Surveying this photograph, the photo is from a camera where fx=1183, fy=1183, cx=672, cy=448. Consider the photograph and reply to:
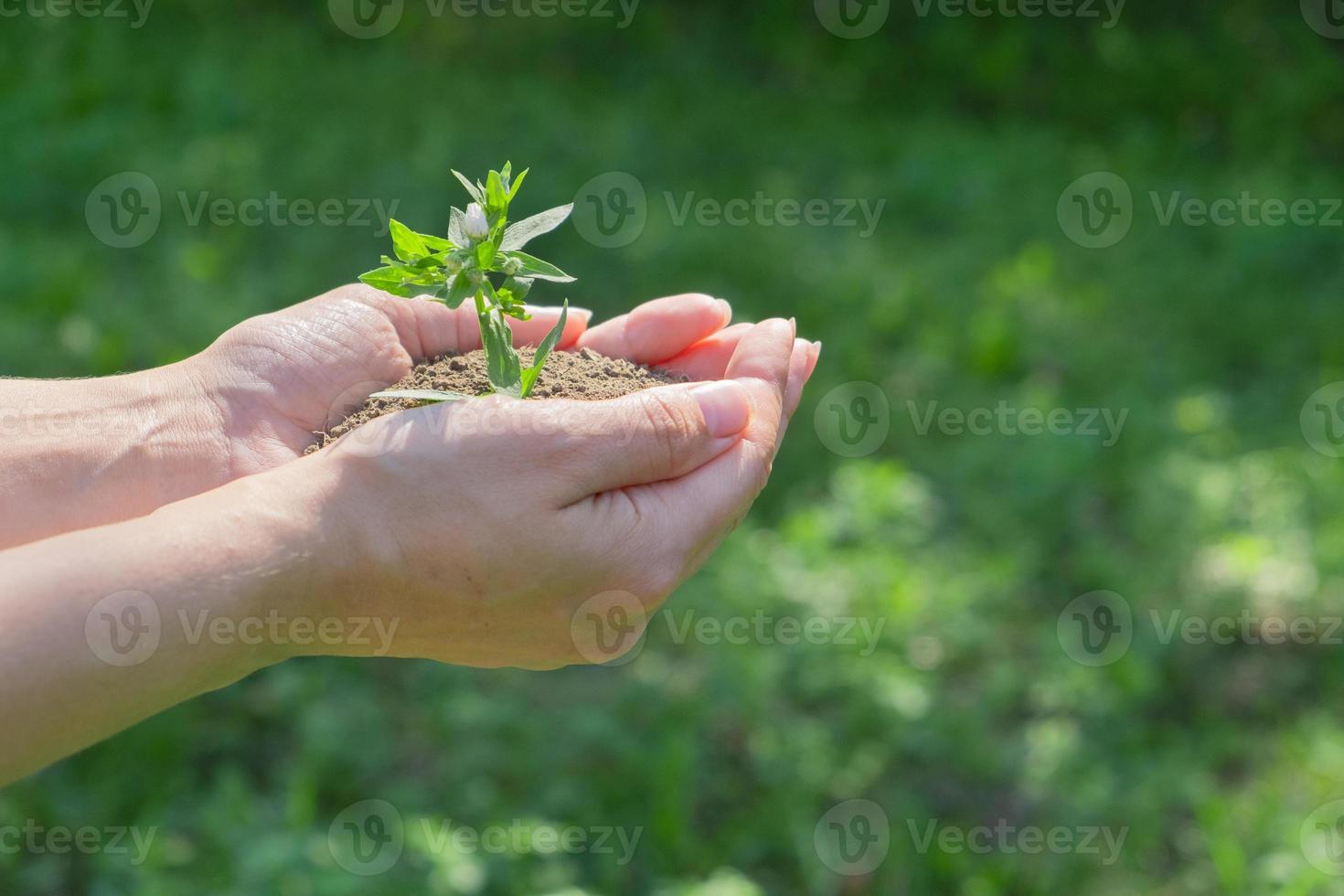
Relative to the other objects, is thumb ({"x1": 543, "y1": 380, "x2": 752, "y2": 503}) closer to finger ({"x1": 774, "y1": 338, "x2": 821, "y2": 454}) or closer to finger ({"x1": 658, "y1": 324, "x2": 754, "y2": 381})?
finger ({"x1": 774, "y1": 338, "x2": 821, "y2": 454})

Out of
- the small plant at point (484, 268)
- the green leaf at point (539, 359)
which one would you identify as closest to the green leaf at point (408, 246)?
the small plant at point (484, 268)

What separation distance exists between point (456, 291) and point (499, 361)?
0.53 ft

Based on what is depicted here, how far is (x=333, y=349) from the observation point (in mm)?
2240

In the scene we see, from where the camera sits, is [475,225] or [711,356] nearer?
[475,225]

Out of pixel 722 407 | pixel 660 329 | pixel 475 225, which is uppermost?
pixel 475 225

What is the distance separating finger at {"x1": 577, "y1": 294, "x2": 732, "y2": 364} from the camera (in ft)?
7.78

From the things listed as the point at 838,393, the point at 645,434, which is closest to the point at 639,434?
the point at 645,434

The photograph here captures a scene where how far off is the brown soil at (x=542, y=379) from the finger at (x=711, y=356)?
0.10 m

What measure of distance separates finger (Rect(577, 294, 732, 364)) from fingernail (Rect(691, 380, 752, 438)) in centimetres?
36

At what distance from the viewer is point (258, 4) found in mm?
7219

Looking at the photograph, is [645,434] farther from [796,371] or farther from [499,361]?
[796,371]

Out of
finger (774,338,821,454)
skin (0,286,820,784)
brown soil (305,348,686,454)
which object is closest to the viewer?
skin (0,286,820,784)

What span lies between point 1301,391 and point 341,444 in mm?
4686

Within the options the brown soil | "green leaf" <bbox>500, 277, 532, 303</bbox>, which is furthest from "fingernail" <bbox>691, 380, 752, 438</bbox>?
"green leaf" <bbox>500, 277, 532, 303</bbox>
